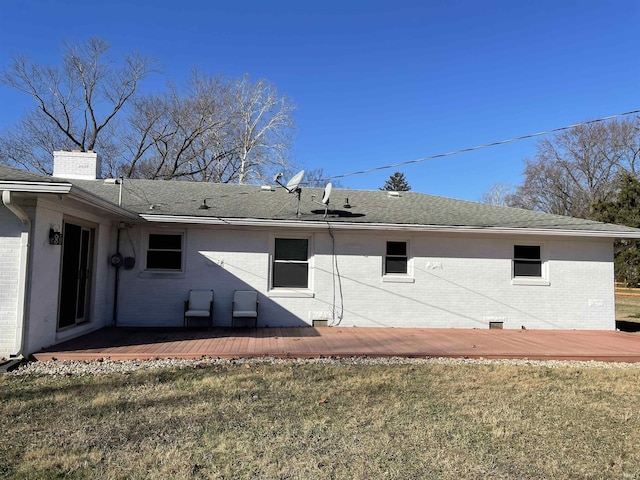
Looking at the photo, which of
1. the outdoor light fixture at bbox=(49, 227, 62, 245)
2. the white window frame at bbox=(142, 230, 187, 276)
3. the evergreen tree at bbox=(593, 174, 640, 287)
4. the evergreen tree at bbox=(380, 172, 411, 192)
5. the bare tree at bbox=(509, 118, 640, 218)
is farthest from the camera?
the evergreen tree at bbox=(380, 172, 411, 192)

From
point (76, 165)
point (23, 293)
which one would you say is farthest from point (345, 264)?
point (76, 165)

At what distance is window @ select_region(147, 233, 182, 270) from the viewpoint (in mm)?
9570

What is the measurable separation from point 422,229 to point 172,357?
6.13 m

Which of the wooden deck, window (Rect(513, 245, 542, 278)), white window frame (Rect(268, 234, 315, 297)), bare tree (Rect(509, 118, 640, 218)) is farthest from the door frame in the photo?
bare tree (Rect(509, 118, 640, 218))

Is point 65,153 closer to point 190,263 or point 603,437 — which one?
point 190,263

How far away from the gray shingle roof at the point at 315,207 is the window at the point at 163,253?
0.73m

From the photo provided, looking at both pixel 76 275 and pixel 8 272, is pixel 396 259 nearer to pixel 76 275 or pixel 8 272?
pixel 76 275

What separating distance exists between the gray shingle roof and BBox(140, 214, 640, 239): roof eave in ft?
0.28

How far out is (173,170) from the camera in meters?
24.6

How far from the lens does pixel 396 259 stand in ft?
33.2

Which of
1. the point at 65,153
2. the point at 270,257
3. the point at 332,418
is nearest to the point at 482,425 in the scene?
the point at 332,418

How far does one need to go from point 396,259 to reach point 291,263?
2.65m

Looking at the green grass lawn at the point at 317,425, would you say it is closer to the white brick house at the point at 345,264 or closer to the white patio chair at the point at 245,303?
the white patio chair at the point at 245,303

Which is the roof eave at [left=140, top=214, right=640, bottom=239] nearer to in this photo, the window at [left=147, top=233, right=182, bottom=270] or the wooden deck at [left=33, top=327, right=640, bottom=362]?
the window at [left=147, top=233, right=182, bottom=270]
